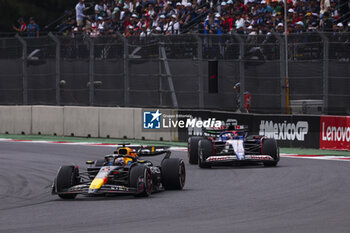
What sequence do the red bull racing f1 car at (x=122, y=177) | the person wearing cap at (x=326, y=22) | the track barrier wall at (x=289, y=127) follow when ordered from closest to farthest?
1. the red bull racing f1 car at (x=122, y=177)
2. the track barrier wall at (x=289, y=127)
3. the person wearing cap at (x=326, y=22)

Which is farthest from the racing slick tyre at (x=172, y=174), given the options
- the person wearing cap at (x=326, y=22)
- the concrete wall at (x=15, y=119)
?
the concrete wall at (x=15, y=119)

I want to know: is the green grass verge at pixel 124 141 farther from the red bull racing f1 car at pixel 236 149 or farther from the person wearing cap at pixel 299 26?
the person wearing cap at pixel 299 26

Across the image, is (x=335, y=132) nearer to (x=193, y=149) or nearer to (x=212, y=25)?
(x=193, y=149)

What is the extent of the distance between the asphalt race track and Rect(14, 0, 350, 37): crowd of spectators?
788 centimetres

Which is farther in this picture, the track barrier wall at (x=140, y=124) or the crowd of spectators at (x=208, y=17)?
the crowd of spectators at (x=208, y=17)

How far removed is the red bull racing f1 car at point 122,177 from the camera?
1220 centimetres

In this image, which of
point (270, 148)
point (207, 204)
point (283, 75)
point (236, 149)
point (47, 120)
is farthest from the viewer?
point (47, 120)

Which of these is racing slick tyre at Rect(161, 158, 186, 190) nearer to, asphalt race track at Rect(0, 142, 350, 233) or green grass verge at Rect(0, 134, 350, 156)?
asphalt race track at Rect(0, 142, 350, 233)

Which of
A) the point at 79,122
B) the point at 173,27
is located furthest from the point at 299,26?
the point at 79,122

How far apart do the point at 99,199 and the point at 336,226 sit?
14.5 feet

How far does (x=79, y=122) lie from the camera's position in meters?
27.6

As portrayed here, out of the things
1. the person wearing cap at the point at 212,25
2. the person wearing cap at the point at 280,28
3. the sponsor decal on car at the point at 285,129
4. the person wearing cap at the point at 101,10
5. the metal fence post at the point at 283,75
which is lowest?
the sponsor decal on car at the point at 285,129

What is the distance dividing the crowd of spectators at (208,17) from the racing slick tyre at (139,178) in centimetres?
1161

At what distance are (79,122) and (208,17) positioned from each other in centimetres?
563
